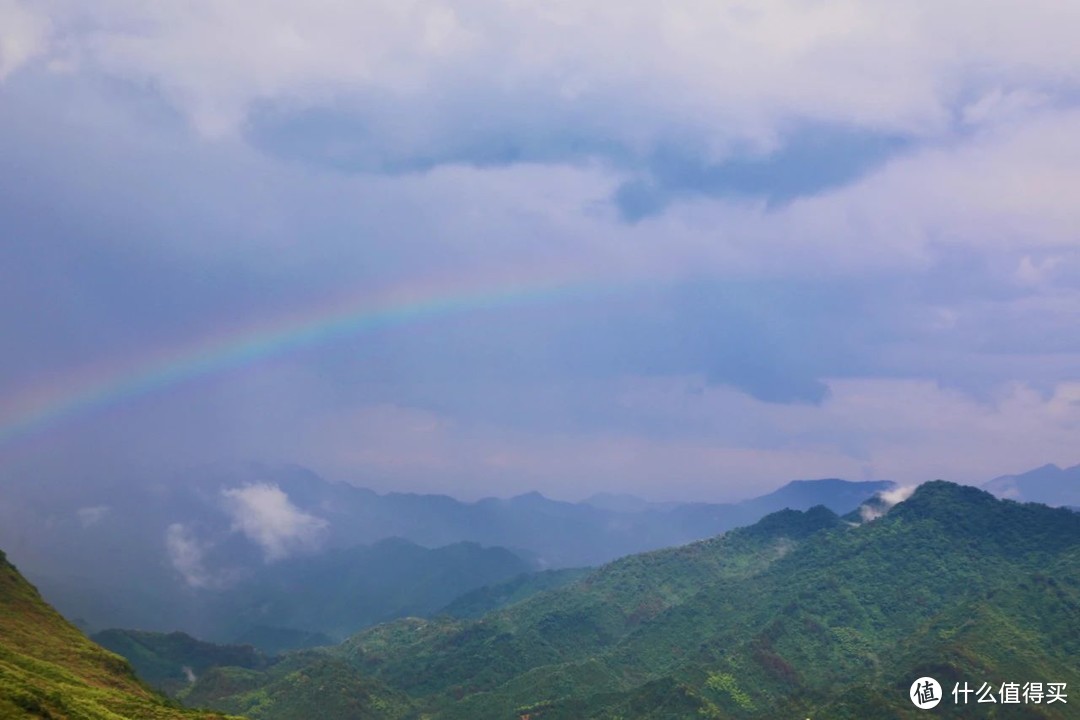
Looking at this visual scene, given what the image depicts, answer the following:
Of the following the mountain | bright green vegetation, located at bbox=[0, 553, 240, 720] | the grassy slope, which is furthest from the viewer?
the grassy slope

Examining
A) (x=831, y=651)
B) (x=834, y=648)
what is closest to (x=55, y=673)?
(x=831, y=651)

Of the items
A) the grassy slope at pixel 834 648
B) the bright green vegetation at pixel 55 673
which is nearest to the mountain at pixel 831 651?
the grassy slope at pixel 834 648

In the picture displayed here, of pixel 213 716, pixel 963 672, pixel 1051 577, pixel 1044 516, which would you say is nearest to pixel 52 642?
pixel 213 716

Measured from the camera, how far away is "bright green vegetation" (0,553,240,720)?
45.4m

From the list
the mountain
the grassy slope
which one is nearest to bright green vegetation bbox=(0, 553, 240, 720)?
the mountain

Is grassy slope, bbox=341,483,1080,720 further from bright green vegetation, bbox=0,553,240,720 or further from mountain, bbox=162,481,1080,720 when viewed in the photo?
bright green vegetation, bbox=0,553,240,720

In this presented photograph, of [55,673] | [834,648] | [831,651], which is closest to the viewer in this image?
[55,673]

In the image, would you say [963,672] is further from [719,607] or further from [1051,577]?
[719,607]

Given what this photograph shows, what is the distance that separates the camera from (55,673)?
6062cm

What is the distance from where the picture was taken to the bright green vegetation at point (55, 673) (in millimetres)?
45406

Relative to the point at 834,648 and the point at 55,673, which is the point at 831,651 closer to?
the point at 834,648

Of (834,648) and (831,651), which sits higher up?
(834,648)

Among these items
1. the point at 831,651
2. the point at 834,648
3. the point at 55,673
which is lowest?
the point at 831,651

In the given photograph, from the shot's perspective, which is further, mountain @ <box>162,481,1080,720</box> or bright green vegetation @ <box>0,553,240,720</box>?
mountain @ <box>162,481,1080,720</box>
